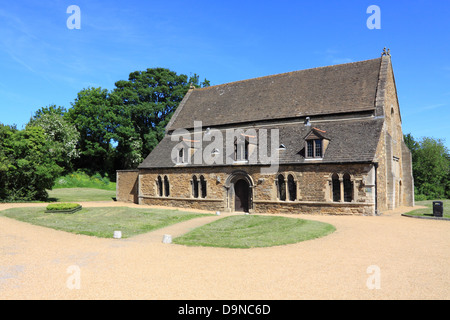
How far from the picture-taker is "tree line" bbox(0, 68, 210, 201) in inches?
1271

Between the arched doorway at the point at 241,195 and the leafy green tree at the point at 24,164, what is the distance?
60.4ft

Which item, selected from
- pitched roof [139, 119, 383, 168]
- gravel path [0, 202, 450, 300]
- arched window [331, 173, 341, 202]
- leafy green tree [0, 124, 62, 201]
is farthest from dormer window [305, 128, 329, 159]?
leafy green tree [0, 124, 62, 201]

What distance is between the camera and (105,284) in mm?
8555

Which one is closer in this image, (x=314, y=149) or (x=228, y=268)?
(x=228, y=268)

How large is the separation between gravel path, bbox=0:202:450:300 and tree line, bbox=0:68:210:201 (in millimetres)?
19048

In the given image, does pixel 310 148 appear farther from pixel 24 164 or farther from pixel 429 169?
pixel 429 169

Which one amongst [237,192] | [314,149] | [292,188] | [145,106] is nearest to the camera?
[314,149]

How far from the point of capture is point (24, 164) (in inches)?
1225

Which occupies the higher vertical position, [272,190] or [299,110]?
[299,110]

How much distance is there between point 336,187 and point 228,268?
1624cm

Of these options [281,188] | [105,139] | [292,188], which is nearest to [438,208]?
[292,188]

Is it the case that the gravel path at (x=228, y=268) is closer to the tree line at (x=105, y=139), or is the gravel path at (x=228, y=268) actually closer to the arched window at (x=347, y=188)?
the arched window at (x=347, y=188)
